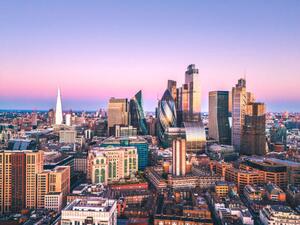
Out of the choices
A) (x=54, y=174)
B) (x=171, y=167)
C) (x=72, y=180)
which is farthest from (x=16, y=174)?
(x=171, y=167)

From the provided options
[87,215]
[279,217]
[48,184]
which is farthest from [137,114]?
[87,215]

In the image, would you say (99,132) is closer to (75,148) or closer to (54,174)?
(75,148)

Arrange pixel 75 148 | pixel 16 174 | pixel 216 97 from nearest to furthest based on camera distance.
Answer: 1. pixel 16 174
2. pixel 75 148
3. pixel 216 97

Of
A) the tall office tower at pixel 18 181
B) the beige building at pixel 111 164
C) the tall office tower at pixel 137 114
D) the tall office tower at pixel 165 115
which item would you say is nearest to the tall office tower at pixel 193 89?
the tall office tower at pixel 165 115

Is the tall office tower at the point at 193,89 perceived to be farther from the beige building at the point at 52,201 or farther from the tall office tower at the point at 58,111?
the beige building at the point at 52,201

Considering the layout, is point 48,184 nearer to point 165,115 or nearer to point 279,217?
point 279,217

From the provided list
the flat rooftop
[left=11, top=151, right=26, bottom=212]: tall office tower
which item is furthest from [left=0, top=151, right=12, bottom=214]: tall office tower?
the flat rooftop
